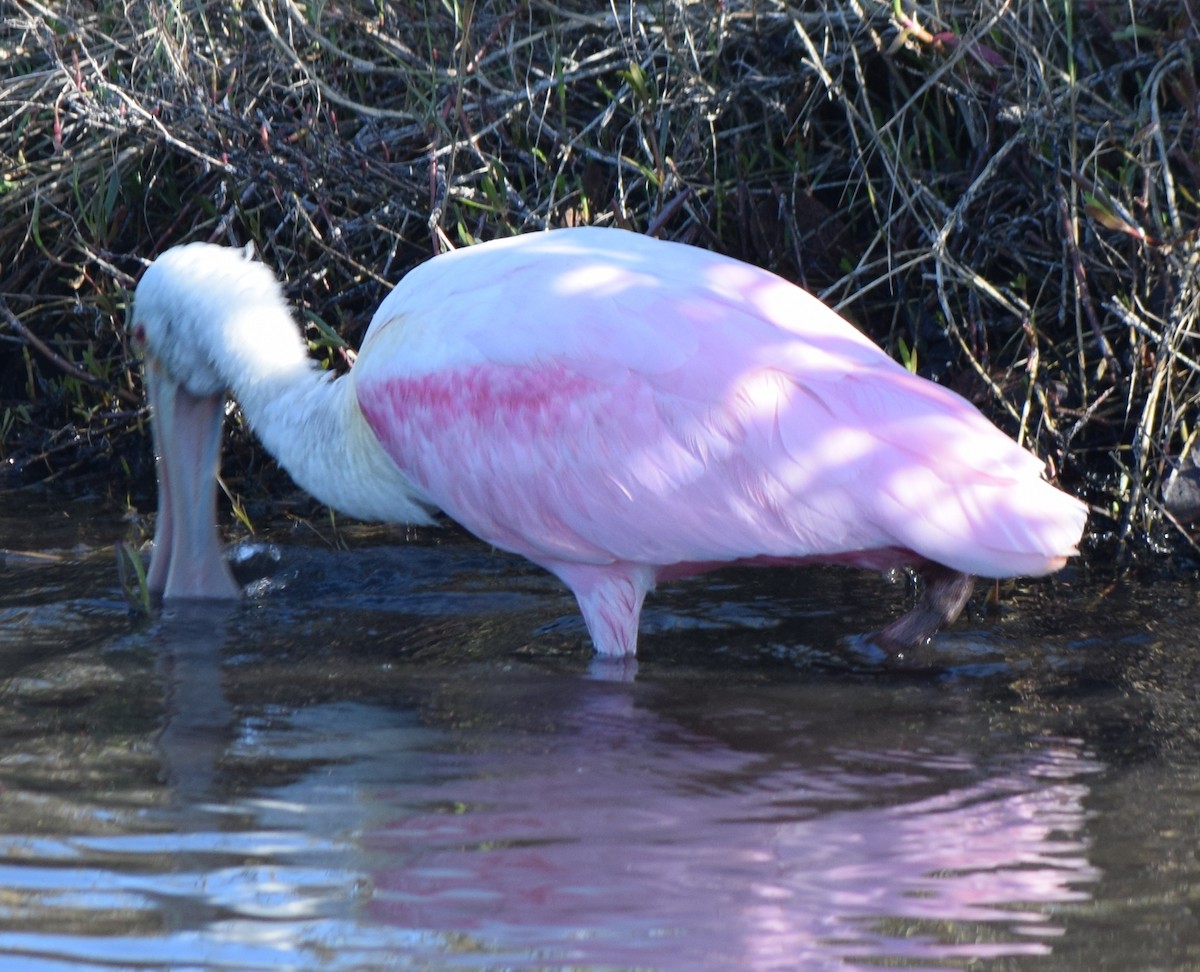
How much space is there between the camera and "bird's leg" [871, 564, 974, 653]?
425 centimetres

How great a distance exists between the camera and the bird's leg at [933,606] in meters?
4.25

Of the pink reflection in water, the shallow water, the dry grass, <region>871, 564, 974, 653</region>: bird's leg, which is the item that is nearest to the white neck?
the shallow water

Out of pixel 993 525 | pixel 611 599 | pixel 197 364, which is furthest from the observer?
pixel 197 364

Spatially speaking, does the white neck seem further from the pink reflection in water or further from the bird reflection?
the pink reflection in water

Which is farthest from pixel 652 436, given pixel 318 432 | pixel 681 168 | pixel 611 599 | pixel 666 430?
pixel 681 168

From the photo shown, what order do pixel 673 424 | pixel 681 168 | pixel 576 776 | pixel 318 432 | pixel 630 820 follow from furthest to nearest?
pixel 681 168 < pixel 318 432 < pixel 673 424 < pixel 576 776 < pixel 630 820

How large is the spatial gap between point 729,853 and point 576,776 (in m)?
0.55

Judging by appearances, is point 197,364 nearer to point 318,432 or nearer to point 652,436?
point 318,432

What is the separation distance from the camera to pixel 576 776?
344 centimetres

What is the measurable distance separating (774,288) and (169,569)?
205 cm

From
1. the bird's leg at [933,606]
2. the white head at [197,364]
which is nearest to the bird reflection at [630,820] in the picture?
the bird's leg at [933,606]

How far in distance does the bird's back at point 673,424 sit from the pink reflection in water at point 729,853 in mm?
656

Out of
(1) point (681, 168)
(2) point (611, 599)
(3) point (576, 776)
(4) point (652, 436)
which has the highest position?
(1) point (681, 168)

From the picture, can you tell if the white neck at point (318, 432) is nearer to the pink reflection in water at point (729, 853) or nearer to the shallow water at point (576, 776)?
the shallow water at point (576, 776)
